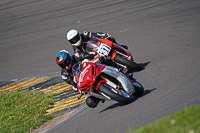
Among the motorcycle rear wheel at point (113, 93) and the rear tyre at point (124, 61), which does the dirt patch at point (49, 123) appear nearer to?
the rear tyre at point (124, 61)

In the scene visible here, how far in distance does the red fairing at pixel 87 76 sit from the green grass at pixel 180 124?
2.19m

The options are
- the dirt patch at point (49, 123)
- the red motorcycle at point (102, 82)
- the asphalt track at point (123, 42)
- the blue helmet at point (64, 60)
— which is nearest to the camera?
the asphalt track at point (123, 42)

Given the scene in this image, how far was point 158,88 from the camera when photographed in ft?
24.7

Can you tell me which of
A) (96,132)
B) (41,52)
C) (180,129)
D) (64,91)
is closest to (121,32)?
(41,52)

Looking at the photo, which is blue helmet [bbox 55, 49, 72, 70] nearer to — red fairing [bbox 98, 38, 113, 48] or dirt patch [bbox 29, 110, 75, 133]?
dirt patch [bbox 29, 110, 75, 133]

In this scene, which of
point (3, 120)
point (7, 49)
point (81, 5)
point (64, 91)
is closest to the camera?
point (3, 120)

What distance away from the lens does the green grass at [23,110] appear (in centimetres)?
901

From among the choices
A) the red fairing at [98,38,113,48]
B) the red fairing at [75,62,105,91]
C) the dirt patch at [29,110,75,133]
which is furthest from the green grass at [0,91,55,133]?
the red fairing at [75,62,105,91]

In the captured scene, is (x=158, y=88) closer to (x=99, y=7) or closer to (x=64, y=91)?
(x=64, y=91)

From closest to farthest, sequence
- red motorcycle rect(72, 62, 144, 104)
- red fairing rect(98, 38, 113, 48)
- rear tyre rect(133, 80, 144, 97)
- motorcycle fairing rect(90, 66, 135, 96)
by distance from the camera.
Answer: red motorcycle rect(72, 62, 144, 104) → motorcycle fairing rect(90, 66, 135, 96) → rear tyre rect(133, 80, 144, 97) → red fairing rect(98, 38, 113, 48)

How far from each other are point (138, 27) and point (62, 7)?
6.34 metres

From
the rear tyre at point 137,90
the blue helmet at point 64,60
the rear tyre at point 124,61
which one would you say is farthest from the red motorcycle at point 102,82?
the rear tyre at point 124,61

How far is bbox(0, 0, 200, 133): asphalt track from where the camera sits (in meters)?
6.59

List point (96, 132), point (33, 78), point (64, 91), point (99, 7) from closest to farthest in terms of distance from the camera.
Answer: point (96, 132), point (64, 91), point (33, 78), point (99, 7)
